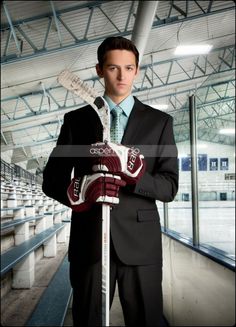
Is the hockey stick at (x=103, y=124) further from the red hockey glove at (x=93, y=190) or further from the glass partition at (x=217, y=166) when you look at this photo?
the glass partition at (x=217, y=166)

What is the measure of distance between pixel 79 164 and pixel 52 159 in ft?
0.26

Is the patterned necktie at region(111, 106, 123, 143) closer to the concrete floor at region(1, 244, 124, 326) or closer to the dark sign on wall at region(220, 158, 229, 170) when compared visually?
the dark sign on wall at region(220, 158, 229, 170)

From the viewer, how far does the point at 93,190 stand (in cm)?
82

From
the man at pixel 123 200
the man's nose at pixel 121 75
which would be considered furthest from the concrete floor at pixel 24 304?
the man's nose at pixel 121 75

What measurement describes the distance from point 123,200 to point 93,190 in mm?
145

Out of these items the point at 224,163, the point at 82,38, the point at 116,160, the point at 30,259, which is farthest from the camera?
the point at 82,38

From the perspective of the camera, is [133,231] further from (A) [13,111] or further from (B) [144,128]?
(A) [13,111]

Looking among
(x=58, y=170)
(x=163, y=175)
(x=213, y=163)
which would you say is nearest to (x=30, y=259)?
(x=213, y=163)

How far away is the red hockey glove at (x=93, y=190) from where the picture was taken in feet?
2.66

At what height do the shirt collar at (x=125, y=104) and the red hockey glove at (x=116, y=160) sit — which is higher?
the shirt collar at (x=125, y=104)

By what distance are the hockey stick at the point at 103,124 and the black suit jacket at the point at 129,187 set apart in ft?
0.21

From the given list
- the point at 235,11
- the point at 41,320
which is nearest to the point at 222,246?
the point at 41,320

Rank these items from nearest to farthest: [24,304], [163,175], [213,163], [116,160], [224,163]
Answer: [116,160] → [163,175] → [224,163] → [213,163] → [24,304]

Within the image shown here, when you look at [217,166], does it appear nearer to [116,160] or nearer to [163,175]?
[163,175]
